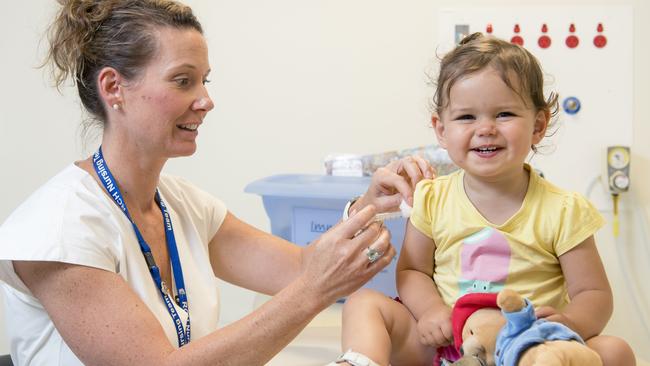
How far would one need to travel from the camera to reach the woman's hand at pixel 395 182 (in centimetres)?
141

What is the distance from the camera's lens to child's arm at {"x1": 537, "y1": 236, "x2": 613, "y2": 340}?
1179mm

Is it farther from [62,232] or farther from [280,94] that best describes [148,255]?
[280,94]

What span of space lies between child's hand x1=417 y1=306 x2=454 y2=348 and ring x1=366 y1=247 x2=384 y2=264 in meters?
0.17

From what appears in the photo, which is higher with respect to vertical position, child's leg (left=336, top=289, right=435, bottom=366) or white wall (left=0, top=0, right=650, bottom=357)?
white wall (left=0, top=0, right=650, bottom=357)

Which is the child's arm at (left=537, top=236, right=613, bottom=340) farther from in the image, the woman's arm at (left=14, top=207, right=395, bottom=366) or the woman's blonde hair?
the woman's blonde hair

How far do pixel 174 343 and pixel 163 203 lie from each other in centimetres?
33

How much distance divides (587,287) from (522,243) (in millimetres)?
138

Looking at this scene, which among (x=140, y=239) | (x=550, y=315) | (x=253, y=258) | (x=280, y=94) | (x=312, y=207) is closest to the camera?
(x=550, y=315)

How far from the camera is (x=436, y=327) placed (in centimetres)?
119

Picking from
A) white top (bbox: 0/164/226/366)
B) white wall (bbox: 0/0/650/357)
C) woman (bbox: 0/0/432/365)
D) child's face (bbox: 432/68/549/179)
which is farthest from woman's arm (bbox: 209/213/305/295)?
white wall (bbox: 0/0/650/357)

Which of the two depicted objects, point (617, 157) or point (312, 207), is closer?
point (312, 207)

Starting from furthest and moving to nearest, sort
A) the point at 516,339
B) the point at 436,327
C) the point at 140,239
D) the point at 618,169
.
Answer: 1. the point at 618,169
2. the point at 140,239
3. the point at 436,327
4. the point at 516,339

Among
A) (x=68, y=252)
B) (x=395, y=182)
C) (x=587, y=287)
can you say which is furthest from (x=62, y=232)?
(x=587, y=287)

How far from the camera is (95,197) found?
127cm
